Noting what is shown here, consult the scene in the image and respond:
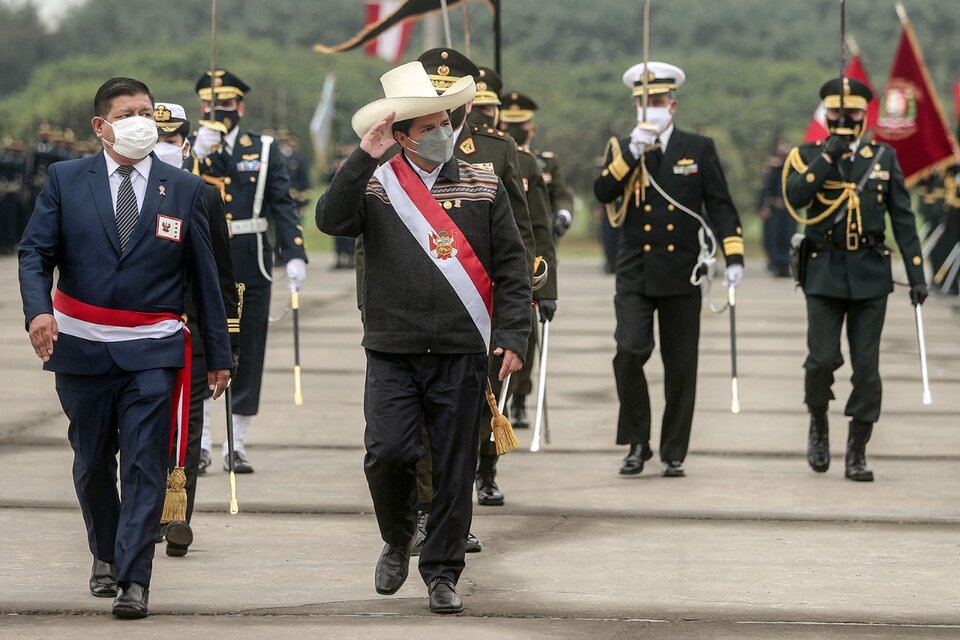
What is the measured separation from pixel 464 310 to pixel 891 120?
15.6 metres

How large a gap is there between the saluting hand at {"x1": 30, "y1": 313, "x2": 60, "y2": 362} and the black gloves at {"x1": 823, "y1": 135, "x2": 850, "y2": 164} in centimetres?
462

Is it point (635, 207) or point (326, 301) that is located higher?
point (635, 207)

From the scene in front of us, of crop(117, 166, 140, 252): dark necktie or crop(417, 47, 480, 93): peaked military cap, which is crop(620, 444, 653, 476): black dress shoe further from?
crop(117, 166, 140, 252): dark necktie

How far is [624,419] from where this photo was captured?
995cm

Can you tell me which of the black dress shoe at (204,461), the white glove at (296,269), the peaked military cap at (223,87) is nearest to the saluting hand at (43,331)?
the black dress shoe at (204,461)

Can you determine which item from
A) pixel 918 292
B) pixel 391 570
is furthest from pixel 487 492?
pixel 918 292

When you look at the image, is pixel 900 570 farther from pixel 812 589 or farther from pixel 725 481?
pixel 725 481

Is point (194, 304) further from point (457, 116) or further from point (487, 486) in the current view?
point (487, 486)

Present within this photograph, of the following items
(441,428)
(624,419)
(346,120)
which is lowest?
(346,120)

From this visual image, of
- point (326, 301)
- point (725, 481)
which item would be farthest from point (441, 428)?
point (326, 301)

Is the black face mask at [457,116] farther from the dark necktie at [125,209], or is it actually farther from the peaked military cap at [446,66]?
the dark necktie at [125,209]

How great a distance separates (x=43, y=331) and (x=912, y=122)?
53.8 feet

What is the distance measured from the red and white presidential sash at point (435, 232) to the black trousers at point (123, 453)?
97 centimetres

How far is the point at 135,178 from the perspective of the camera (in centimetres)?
672
